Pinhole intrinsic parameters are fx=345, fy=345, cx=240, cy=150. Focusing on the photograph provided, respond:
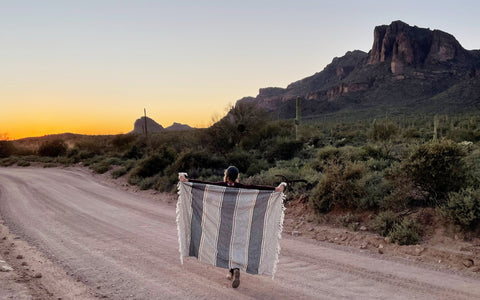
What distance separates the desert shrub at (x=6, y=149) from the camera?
46.2m

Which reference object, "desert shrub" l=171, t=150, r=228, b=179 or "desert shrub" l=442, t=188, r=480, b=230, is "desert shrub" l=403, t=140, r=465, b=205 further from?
"desert shrub" l=171, t=150, r=228, b=179

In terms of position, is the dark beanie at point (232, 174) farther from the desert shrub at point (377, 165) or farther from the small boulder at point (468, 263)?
the desert shrub at point (377, 165)

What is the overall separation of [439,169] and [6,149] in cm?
5354

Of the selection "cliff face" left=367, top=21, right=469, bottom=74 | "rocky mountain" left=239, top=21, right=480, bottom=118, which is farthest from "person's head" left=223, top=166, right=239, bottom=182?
"cliff face" left=367, top=21, right=469, bottom=74

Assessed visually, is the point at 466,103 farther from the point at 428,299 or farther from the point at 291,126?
the point at 428,299

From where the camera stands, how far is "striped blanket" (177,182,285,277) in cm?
555

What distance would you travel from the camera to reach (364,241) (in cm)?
806

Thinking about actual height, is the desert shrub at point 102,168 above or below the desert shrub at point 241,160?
below

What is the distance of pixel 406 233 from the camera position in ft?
25.1

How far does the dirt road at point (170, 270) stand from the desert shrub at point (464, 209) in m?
1.83

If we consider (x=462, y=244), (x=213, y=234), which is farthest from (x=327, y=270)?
(x=462, y=244)

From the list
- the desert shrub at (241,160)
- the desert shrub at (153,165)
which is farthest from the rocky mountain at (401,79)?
the desert shrub at (241,160)

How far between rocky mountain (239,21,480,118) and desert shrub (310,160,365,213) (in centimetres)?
6089

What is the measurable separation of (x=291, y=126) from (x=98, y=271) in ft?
89.3
